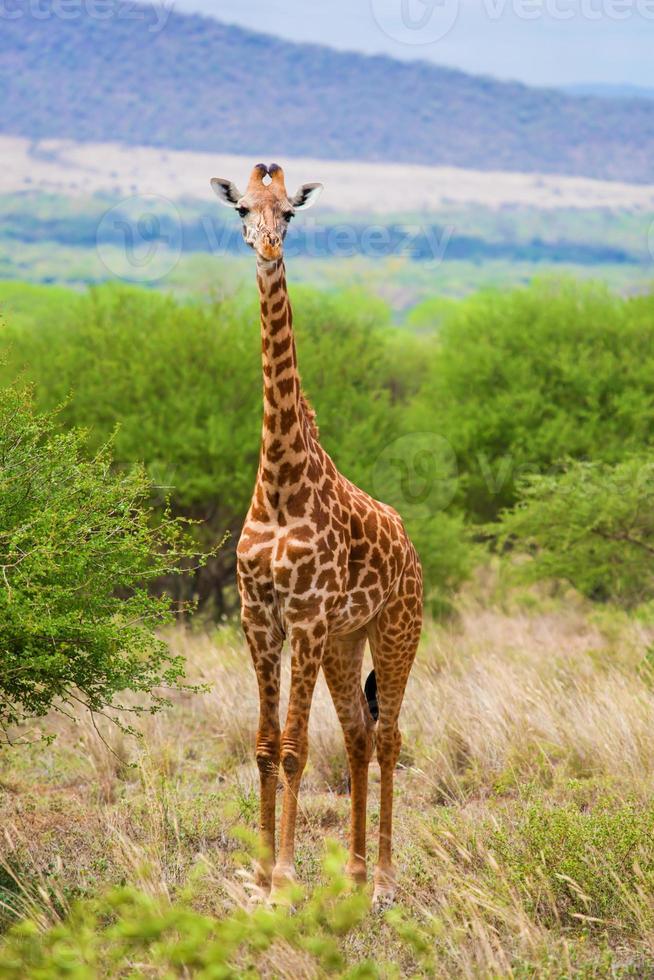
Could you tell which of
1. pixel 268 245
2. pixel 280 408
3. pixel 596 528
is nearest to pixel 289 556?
pixel 280 408

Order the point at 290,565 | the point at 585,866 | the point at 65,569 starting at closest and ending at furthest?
the point at 290,565 < the point at 585,866 < the point at 65,569

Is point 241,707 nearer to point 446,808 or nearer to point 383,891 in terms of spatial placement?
point 446,808

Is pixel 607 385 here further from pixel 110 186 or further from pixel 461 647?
pixel 110 186

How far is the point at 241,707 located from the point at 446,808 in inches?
108

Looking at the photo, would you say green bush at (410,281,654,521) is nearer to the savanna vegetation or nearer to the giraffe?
the savanna vegetation

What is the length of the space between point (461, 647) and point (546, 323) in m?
11.5

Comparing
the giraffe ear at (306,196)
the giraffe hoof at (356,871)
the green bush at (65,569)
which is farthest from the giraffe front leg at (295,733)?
the giraffe ear at (306,196)

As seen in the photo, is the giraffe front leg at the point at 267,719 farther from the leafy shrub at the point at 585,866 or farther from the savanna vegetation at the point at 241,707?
the leafy shrub at the point at 585,866

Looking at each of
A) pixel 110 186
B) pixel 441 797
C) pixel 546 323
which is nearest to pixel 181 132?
pixel 110 186

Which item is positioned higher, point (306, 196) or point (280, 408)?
point (306, 196)

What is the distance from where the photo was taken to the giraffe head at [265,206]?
17.8 feet

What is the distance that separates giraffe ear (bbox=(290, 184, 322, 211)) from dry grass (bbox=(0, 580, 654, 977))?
295cm

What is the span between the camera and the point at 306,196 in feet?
18.8

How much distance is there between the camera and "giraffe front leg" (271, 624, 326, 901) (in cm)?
555
